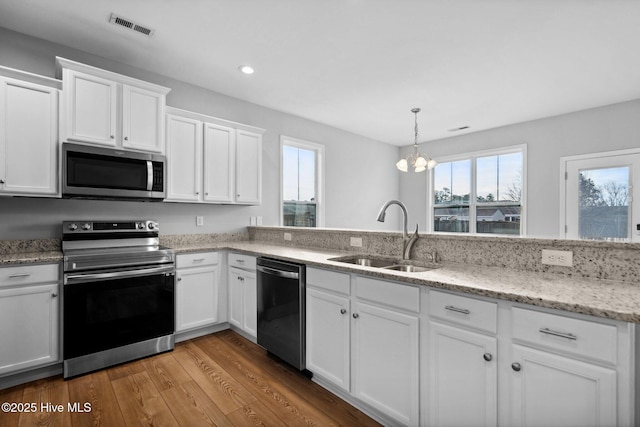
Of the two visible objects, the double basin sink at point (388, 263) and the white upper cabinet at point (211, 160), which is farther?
the white upper cabinet at point (211, 160)

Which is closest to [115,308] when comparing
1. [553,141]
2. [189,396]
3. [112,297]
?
[112,297]

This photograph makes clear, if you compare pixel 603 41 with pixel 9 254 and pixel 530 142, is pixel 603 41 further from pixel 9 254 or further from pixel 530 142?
pixel 9 254

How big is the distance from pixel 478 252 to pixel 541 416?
95 centimetres

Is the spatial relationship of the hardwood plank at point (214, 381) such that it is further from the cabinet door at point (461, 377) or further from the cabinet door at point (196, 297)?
the cabinet door at point (461, 377)

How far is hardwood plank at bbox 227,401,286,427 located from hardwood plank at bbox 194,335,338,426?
36 mm

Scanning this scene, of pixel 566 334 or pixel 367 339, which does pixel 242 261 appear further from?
pixel 566 334

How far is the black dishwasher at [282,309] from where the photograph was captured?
2297mm

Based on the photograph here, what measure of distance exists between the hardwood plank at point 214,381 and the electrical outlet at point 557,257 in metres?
1.98

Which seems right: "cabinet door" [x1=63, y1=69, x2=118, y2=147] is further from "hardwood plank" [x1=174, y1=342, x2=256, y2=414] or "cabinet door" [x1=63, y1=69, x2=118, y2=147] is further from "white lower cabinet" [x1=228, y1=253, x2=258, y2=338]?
"hardwood plank" [x1=174, y1=342, x2=256, y2=414]

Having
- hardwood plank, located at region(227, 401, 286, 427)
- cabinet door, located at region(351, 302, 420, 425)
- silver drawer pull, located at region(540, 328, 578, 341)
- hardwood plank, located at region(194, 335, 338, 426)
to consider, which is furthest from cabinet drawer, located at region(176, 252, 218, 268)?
silver drawer pull, located at region(540, 328, 578, 341)

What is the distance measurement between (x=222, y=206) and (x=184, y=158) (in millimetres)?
835

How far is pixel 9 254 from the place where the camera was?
2.47 meters

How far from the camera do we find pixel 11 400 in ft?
6.73

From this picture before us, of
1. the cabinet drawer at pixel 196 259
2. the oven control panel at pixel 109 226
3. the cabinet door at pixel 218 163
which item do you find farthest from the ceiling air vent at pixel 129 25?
the cabinet drawer at pixel 196 259
